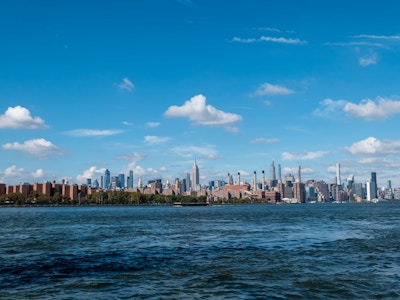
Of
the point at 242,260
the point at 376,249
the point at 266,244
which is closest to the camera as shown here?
the point at 242,260

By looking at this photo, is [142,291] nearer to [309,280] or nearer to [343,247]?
[309,280]

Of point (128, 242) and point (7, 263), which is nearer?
point (7, 263)

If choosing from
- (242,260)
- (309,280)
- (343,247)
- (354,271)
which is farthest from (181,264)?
(343,247)

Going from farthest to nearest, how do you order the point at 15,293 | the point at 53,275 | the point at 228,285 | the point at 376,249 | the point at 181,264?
the point at 376,249
the point at 181,264
the point at 53,275
the point at 228,285
the point at 15,293

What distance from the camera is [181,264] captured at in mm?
32562

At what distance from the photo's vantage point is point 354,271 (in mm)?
29766

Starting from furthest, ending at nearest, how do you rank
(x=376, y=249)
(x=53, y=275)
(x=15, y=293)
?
(x=376, y=249) → (x=53, y=275) → (x=15, y=293)

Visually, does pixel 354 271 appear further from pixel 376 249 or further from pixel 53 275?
pixel 53 275

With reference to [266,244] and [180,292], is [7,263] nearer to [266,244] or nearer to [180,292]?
[180,292]

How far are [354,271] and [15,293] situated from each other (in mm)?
21676

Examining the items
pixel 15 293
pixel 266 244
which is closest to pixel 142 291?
pixel 15 293

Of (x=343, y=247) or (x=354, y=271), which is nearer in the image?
(x=354, y=271)

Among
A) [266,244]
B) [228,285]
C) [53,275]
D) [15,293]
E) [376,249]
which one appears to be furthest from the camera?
[266,244]

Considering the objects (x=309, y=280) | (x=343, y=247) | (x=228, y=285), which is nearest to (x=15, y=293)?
(x=228, y=285)
